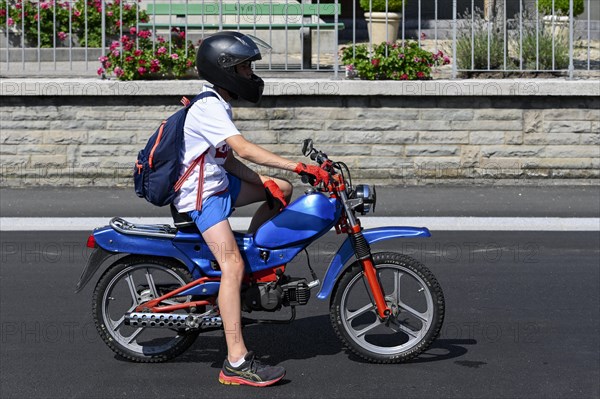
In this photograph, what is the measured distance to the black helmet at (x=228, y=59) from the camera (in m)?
5.75

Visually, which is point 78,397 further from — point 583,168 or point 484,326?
point 583,168

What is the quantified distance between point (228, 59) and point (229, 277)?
1.05m

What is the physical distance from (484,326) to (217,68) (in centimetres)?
233

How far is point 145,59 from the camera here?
12.3 meters

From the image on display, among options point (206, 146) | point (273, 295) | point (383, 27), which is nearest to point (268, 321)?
point (273, 295)

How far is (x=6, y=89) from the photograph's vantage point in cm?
1183

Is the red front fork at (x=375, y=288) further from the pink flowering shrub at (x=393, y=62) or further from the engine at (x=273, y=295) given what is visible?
the pink flowering shrub at (x=393, y=62)

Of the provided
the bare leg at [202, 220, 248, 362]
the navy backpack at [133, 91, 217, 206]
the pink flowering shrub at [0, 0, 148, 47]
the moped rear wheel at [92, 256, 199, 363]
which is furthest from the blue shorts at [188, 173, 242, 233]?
the pink flowering shrub at [0, 0, 148, 47]

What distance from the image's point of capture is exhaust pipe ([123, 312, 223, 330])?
236 inches

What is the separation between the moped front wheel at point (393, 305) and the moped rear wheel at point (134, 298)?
2.53 ft

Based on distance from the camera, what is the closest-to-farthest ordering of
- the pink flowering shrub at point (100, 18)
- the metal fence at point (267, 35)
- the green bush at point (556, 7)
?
the metal fence at point (267, 35), the pink flowering shrub at point (100, 18), the green bush at point (556, 7)

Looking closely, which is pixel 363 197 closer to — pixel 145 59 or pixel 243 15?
pixel 145 59

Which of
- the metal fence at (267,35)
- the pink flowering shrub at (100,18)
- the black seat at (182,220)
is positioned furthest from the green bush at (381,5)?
the black seat at (182,220)

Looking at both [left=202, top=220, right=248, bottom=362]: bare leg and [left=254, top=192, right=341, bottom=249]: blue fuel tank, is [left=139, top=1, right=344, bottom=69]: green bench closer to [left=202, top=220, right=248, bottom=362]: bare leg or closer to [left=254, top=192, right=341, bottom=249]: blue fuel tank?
[left=254, top=192, right=341, bottom=249]: blue fuel tank
